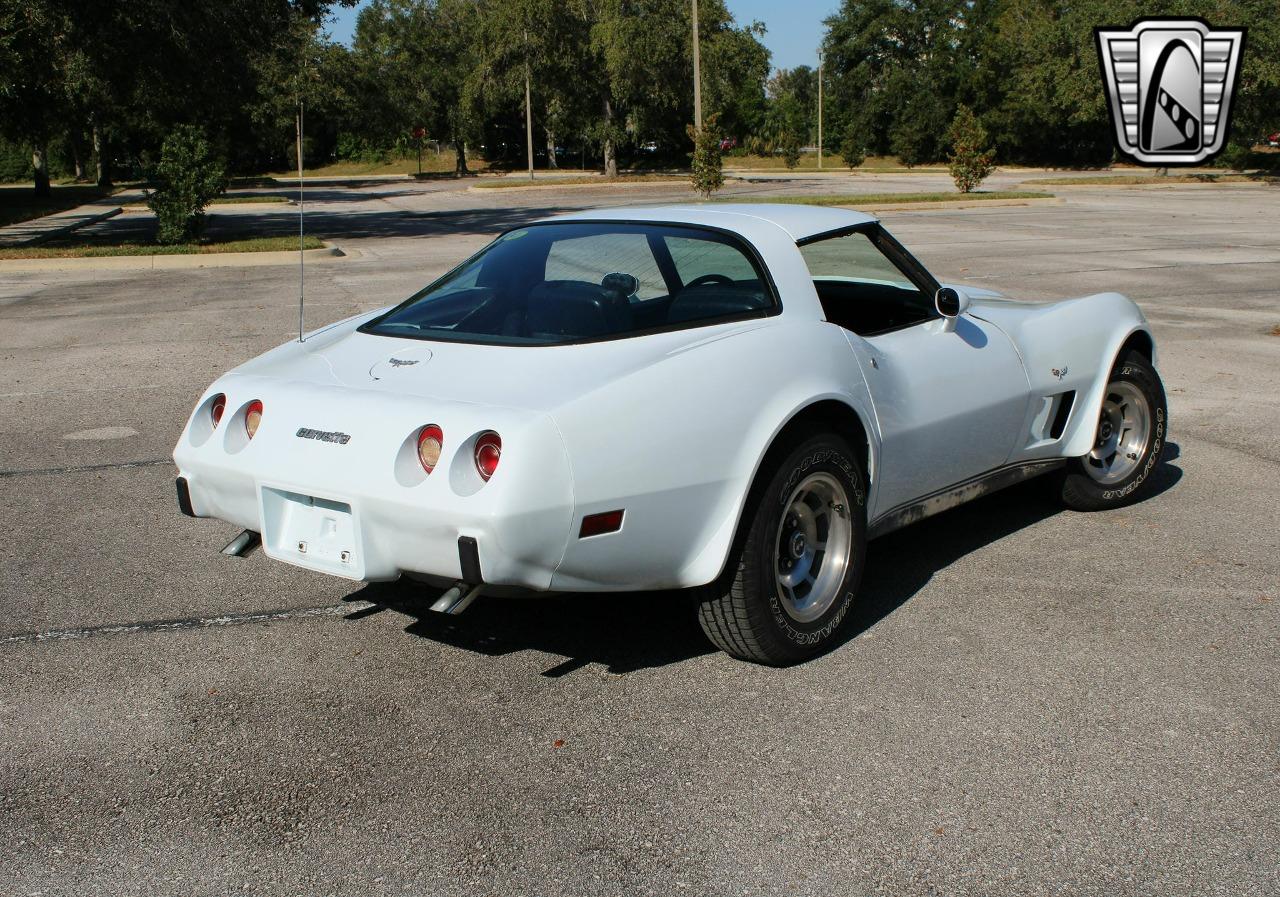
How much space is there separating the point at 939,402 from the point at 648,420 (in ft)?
4.92

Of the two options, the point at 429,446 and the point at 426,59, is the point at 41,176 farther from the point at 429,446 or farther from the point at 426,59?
the point at 429,446

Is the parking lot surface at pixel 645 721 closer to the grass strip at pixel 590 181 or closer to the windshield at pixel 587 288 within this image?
the windshield at pixel 587 288

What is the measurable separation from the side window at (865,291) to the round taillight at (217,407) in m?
2.08

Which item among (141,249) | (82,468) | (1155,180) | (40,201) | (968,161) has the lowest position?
(82,468)

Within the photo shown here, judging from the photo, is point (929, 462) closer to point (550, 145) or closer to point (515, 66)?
point (515, 66)

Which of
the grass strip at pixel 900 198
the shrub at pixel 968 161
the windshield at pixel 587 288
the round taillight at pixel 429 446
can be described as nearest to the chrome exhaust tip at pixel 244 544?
the windshield at pixel 587 288

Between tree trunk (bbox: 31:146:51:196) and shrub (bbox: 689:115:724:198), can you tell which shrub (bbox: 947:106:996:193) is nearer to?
shrub (bbox: 689:115:724:198)

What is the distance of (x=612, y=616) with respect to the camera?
4680 mm

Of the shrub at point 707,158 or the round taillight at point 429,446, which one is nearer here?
the round taillight at point 429,446

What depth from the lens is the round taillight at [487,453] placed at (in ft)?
11.3

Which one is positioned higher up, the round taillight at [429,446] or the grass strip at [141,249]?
the grass strip at [141,249]

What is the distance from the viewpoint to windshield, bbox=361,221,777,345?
4086 millimetres

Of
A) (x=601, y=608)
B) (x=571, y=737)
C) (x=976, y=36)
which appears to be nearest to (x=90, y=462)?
(x=601, y=608)

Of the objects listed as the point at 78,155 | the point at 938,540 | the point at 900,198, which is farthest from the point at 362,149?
the point at 938,540
